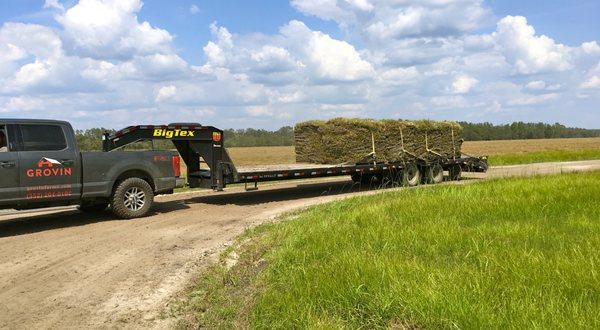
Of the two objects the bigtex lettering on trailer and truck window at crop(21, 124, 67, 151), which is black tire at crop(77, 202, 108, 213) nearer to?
truck window at crop(21, 124, 67, 151)

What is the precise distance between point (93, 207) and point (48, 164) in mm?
2334

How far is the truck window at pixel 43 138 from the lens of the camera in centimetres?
1009

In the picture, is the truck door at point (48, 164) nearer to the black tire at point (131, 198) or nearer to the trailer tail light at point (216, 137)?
the black tire at point (131, 198)

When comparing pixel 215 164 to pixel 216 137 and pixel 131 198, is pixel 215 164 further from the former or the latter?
pixel 131 198

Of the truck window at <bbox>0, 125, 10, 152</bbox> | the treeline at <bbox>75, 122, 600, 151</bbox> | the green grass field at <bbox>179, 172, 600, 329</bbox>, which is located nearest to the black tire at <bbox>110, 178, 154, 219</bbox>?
the truck window at <bbox>0, 125, 10, 152</bbox>

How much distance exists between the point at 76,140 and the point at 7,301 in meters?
5.32

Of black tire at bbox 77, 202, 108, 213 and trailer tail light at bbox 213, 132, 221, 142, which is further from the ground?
trailer tail light at bbox 213, 132, 221, 142

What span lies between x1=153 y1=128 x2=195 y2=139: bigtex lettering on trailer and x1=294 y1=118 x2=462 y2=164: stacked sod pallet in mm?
4867

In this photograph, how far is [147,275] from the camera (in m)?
6.91

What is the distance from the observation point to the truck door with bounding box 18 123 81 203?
32.6 feet

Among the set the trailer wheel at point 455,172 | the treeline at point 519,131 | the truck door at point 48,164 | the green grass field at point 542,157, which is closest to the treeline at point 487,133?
the treeline at point 519,131

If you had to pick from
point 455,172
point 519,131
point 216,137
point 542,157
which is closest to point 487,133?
point 519,131

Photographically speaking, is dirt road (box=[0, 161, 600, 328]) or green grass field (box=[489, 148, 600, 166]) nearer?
dirt road (box=[0, 161, 600, 328])

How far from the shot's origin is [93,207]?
40.2 feet
